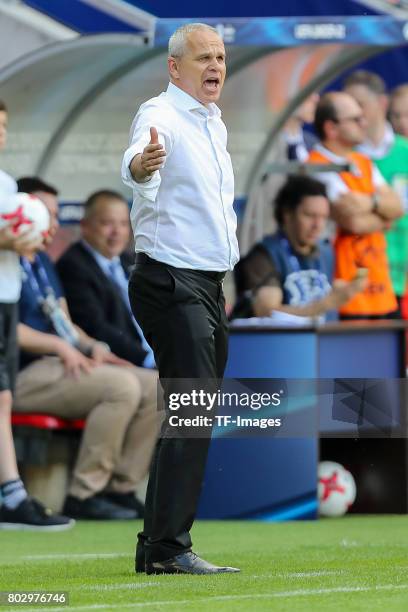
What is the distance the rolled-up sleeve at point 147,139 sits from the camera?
561 centimetres

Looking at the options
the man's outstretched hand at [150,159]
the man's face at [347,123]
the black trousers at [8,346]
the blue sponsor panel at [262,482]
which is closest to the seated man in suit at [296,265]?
the man's face at [347,123]

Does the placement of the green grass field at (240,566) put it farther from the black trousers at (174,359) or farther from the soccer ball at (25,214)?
the soccer ball at (25,214)

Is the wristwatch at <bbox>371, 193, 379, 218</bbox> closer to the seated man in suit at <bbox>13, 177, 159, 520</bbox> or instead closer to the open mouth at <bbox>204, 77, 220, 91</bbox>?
the seated man in suit at <bbox>13, 177, 159, 520</bbox>

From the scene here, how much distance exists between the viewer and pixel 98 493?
32.4ft

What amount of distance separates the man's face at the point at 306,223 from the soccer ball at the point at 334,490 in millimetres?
1768

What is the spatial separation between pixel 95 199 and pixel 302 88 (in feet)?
7.29

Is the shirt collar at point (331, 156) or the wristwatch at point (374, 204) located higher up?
the shirt collar at point (331, 156)

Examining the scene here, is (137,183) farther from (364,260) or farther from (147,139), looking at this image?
(364,260)

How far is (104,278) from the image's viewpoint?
10.3 m

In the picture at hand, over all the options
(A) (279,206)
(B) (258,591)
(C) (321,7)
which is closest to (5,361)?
(A) (279,206)

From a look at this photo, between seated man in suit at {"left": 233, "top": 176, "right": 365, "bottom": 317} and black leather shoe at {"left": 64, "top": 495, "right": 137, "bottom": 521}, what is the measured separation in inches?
58.5

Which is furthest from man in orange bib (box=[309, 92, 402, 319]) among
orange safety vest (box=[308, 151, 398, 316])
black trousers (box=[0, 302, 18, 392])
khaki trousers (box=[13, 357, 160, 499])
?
black trousers (box=[0, 302, 18, 392])

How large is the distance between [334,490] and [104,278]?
1.96 m

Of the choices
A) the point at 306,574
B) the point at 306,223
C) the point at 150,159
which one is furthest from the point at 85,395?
the point at 150,159
